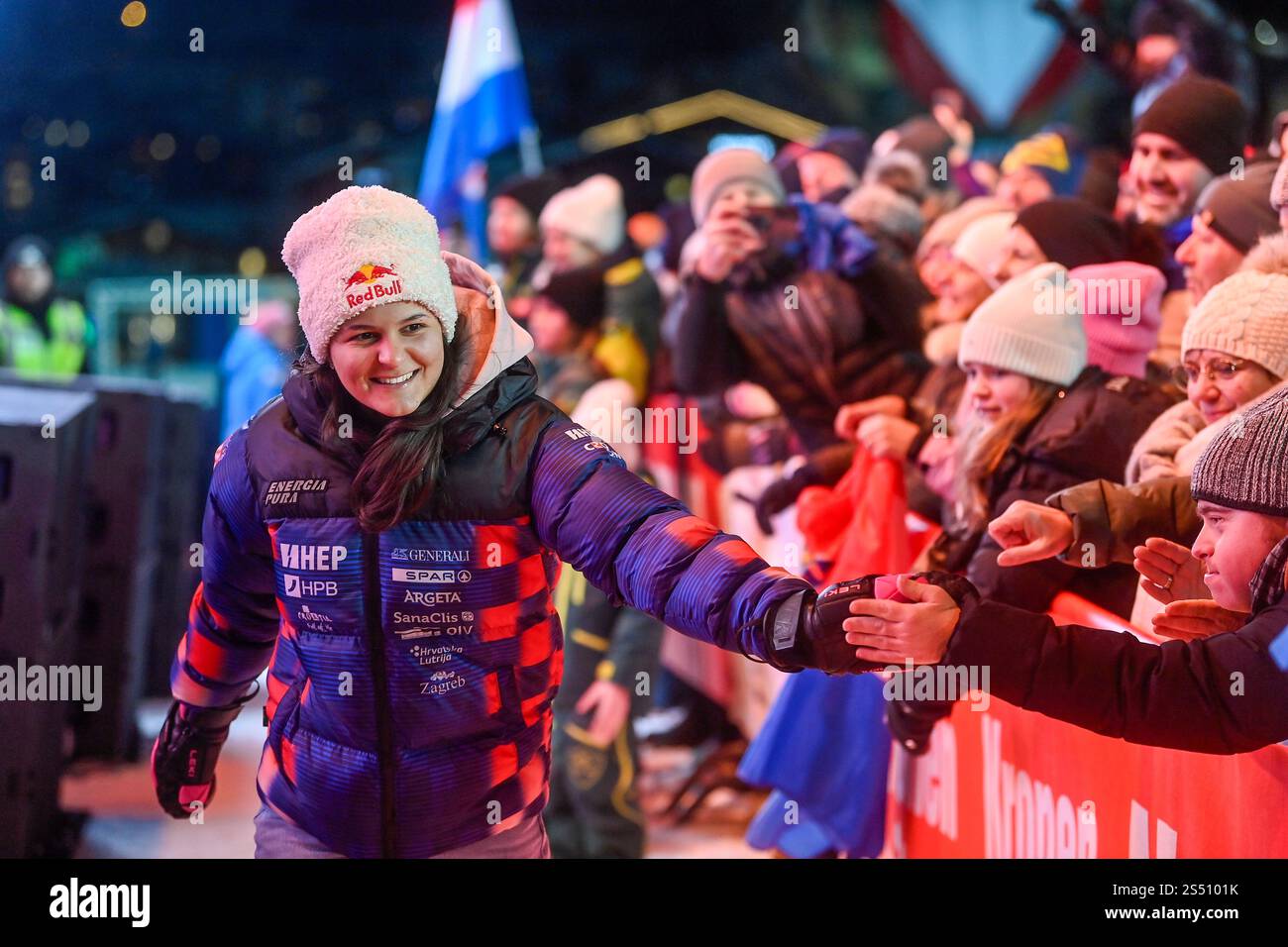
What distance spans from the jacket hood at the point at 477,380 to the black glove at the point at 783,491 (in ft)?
6.72

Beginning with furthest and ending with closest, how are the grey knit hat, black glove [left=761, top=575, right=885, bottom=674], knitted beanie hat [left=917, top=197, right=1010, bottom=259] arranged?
knitted beanie hat [left=917, top=197, right=1010, bottom=259] < the grey knit hat < black glove [left=761, top=575, right=885, bottom=674]

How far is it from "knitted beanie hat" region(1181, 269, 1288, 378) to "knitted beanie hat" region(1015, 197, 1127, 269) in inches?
31.0

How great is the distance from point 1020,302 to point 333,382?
1.63 metres

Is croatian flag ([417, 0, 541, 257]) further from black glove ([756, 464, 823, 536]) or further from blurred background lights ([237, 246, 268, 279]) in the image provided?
blurred background lights ([237, 246, 268, 279])

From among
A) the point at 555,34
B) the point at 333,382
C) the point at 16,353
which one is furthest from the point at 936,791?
the point at 555,34

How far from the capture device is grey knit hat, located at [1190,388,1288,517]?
90.7 inches

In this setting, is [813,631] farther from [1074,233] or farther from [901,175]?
[901,175]

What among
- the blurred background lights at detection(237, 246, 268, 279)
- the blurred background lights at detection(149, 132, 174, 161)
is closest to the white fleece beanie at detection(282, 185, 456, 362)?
the blurred background lights at detection(149, 132, 174, 161)

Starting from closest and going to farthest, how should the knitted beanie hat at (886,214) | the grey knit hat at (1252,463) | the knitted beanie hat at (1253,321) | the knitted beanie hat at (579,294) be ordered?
1. the grey knit hat at (1252,463)
2. the knitted beanie hat at (1253,321)
3. the knitted beanie hat at (886,214)
4. the knitted beanie hat at (579,294)

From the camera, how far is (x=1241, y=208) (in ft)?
10.5

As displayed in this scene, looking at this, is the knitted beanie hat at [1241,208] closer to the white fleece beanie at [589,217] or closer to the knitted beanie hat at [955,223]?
the knitted beanie hat at [955,223]

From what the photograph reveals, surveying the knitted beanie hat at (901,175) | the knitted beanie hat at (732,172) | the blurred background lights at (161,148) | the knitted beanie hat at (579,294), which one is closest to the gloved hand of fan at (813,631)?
the knitted beanie hat at (732,172)

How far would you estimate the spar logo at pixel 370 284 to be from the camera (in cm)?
242
